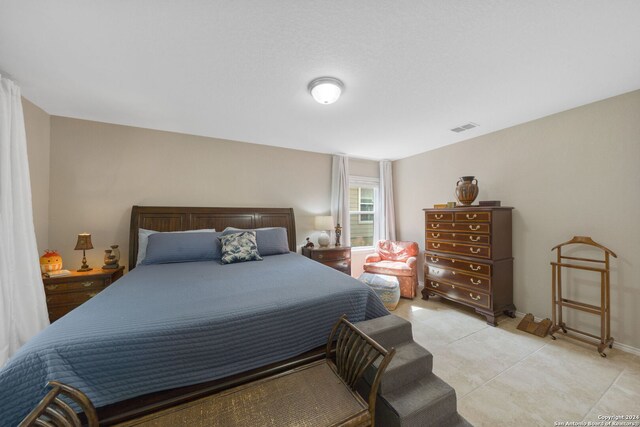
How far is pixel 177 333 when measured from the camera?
3.88 ft

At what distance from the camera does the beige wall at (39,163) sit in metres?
2.41

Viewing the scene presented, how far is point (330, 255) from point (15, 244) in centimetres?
331

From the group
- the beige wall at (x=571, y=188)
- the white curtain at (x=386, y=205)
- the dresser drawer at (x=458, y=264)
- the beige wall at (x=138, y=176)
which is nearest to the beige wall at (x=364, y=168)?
the white curtain at (x=386, y=205)

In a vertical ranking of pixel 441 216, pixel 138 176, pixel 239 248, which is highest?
pixel 138 176

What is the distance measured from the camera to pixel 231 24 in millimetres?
1432

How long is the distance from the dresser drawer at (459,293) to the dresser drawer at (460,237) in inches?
25.1

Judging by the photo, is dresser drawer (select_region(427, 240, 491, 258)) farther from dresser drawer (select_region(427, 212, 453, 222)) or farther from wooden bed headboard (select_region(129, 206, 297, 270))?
wooden bed headboard (select_region(129, 206, 297, 270))

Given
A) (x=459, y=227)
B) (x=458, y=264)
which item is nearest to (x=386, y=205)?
(x=459, y=227)

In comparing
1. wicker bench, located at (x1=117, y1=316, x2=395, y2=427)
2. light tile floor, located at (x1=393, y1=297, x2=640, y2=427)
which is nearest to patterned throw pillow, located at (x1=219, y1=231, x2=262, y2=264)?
wicker bench, located at (x1=117, y1=316, x2=395, y2=427)

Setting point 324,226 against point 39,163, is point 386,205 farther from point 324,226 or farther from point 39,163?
point 39,163

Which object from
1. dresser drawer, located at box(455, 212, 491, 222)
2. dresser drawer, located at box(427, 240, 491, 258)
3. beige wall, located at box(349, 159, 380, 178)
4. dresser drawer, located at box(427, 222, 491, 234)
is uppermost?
beige wall, located at box(349, 159, 380, 178)

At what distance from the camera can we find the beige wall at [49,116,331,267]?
274 centimetres

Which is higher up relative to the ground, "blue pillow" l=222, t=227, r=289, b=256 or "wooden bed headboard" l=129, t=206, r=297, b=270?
"wooden bed headboard" l=129, t=206, r=297, b=270

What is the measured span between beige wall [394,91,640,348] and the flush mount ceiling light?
253 cm
